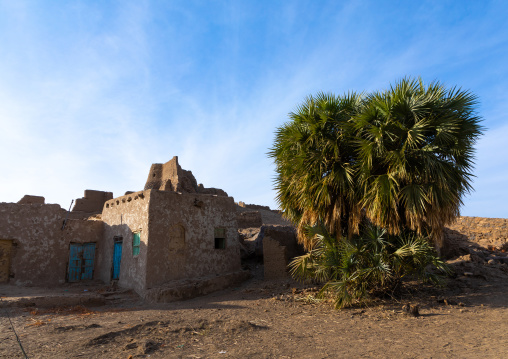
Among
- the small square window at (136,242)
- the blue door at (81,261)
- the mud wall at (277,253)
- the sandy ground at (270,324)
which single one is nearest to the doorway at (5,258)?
the sandy ground at (270,324)

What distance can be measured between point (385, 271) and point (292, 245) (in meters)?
5.74

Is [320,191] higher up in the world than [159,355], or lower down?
higher up

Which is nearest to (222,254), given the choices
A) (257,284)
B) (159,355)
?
(257,284)

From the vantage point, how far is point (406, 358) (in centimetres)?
591

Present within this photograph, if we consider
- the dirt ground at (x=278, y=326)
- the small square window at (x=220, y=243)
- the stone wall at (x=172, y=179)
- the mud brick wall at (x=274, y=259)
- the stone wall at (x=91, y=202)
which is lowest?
the dirt ground at (x=278, y=326)

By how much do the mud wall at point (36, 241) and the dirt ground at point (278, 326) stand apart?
6.51ft

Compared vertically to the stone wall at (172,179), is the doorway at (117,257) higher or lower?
lower

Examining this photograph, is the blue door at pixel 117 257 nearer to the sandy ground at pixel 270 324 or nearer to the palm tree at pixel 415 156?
the sandy ground at pixel 270 324

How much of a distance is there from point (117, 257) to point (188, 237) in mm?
3571

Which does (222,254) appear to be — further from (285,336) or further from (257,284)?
(285,336)

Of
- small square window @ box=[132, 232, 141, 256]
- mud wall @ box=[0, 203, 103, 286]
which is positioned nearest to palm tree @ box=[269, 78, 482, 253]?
small square window @ box=[132, 232, 141, 256]

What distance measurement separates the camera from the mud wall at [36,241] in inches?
555

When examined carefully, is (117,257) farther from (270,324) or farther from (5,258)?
(270,324)

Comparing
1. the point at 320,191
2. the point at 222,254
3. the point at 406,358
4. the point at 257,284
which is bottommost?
the point at 406,358
